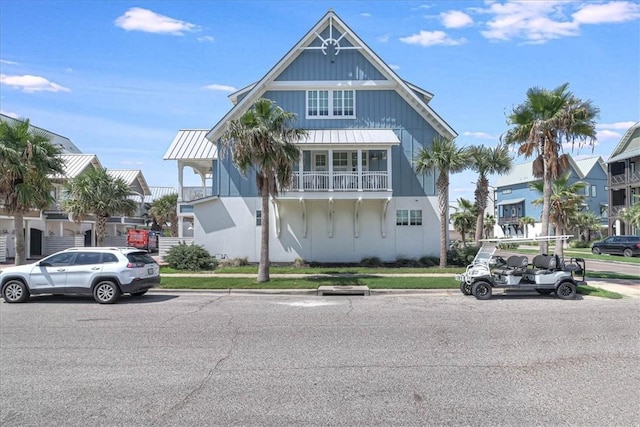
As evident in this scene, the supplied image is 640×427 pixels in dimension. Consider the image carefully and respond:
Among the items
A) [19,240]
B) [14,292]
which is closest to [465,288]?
[14,292]

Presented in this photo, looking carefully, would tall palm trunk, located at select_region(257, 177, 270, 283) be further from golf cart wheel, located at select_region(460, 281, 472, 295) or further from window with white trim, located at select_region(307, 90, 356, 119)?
window with white trim, located at select_region(307, 90, 356, 119)

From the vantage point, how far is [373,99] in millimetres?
26047

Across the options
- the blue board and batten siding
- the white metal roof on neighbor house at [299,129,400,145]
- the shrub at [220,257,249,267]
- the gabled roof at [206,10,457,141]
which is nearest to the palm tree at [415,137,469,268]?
the white metal roof on neighbor house at [299,129,400,145]

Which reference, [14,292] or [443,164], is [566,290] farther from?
[14,292]

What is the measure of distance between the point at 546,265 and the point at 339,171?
40.0ft

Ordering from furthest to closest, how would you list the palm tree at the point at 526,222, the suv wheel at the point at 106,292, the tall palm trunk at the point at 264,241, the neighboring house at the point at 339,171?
the palm tree at the point at 526,222, the neighboring house at the point at 339,171, the tall palm trunk at the point at 264,241, the suv wheel at the point at 106,292

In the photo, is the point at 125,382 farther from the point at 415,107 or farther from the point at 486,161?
the point at 486,161

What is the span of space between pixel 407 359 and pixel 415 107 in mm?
19863

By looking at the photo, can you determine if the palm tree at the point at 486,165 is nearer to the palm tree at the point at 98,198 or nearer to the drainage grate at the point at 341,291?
the drainage grate at the point at 341,291

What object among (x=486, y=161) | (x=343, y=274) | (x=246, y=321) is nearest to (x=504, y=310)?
(x=246, y=321)

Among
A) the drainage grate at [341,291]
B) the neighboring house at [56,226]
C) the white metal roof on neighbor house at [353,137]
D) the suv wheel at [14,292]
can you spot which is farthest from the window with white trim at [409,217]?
the neighboring house at [56,226]

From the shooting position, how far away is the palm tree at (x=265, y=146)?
17469 millimetres

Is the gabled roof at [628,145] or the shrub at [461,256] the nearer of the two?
the shrub at [461,256]

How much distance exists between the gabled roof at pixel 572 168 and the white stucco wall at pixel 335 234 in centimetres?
3619
